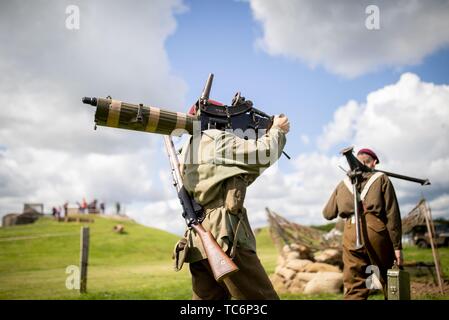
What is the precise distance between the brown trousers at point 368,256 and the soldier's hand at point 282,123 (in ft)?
10.00

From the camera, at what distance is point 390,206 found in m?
5.95

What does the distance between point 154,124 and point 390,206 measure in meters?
3.99

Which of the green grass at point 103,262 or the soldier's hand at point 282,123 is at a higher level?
the soldier's hand at point 282,123

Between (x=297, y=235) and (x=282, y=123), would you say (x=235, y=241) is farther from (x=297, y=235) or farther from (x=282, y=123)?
(x=297, y=235)

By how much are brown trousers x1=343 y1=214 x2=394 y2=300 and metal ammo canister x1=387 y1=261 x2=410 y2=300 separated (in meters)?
1.92

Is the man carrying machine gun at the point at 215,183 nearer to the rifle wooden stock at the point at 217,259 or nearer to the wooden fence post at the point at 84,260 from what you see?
the rifle wooden stock at the point at 217,259

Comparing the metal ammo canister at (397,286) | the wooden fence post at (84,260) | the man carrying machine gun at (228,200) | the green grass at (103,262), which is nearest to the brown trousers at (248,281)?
the man carrying machine gun at (228,200)

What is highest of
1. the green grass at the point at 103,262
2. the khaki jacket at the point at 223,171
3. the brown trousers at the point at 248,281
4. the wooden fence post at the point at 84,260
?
the khaki jacket at the point at 223,171

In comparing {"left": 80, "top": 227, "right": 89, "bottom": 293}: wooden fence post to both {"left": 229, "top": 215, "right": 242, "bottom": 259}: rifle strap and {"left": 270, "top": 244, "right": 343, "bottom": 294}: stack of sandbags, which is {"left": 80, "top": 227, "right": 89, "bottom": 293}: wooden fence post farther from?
{"left": 229, "top": 215, "right": 242, "bottom": 259}: rifle strap

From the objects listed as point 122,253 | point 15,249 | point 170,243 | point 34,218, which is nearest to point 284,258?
point 122,253

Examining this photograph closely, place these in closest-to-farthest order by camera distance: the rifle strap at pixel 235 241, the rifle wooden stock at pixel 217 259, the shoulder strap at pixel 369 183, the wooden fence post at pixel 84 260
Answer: the rifle wooden stock at pixel 217 259, the rifle strap at pixel 235 241, the shoulder strap at pixel 369 183, the wooden fence post at pixel 84 260

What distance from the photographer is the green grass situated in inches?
450

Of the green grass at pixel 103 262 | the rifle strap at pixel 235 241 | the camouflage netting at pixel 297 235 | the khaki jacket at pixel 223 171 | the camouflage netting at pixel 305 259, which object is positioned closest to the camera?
the rifle strap at pixel 235 241

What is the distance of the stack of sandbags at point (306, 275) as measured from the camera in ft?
34.8
